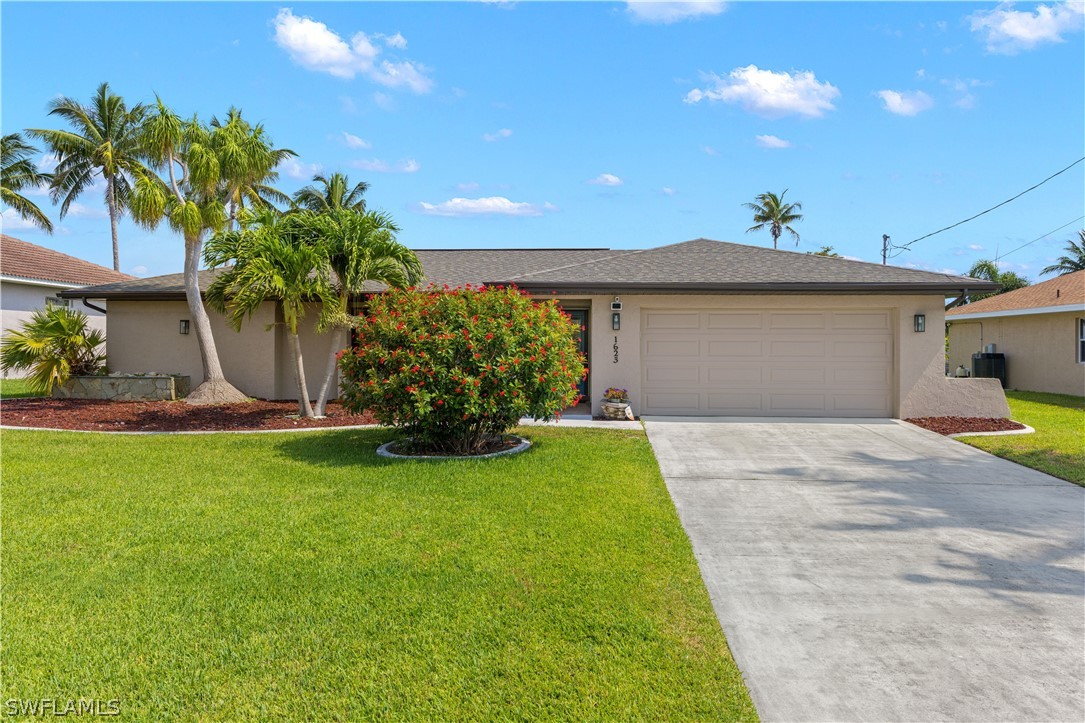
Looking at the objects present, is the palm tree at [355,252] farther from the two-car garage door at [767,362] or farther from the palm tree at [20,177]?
the palm tree at [20,177]

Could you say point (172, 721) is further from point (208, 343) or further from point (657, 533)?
point (208, 343)

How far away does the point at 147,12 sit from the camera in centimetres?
977

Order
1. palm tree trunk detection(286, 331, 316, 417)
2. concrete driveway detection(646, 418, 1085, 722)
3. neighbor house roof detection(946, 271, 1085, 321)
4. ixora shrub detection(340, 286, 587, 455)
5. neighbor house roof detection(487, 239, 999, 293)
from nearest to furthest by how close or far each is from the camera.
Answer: concrete driveway detection(646, 418, 1085, 722), ixora shrub detection(340, 286, 587, 455), palm tree trunk detection(286, 331, 316, 417), neighbor house roof detection(487, 239, 999, 293), neighbor house roof detection(946, 271, 1085, 321)

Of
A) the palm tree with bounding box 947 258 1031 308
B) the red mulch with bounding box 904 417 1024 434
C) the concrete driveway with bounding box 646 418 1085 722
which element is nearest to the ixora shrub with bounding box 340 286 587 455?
the concrete driveway with bounding box 646 418 1085 722

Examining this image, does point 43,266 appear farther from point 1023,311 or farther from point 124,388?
point 1023,311

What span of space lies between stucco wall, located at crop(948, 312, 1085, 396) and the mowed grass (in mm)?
16101

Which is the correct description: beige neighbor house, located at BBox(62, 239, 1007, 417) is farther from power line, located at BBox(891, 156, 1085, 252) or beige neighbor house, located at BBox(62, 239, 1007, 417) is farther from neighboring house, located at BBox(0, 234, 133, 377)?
neighboring house, located at BBox(0, 234, 133, 377)

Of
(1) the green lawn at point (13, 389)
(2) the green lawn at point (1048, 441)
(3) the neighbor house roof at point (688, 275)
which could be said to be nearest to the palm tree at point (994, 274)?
(2) the green lawn at point (1048, 441)

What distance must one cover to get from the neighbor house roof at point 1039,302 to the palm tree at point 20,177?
122 feet

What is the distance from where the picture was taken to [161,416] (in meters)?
11.6

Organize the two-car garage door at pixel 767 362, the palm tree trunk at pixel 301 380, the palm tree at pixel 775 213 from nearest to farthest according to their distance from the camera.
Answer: the palm tree trunk at pixel 301 380 → the two-car garage door at pixel 767 362 → the palm tree at pixel 775 213

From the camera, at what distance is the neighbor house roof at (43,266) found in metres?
20.4

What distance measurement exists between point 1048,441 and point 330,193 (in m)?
29.2

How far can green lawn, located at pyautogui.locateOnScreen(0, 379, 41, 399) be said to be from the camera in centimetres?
1517
